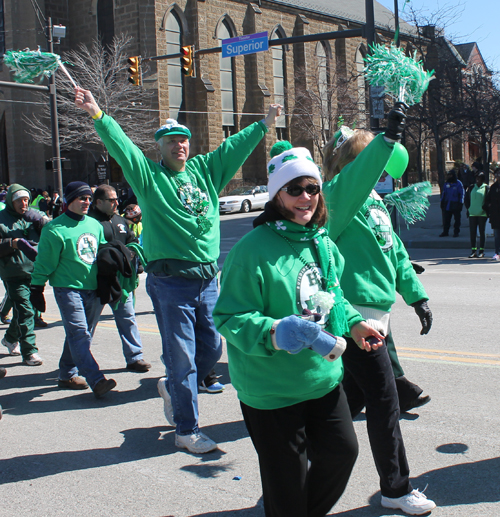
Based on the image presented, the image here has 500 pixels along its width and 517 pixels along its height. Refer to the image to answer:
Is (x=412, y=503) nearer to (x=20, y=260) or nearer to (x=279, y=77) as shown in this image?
(x=20, y=260)

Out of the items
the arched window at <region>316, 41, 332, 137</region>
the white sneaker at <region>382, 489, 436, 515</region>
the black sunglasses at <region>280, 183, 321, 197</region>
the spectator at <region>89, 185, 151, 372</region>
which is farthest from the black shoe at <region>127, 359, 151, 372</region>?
the arched window at <region>316, 41, 332, 137</region>

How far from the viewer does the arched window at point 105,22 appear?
131ft

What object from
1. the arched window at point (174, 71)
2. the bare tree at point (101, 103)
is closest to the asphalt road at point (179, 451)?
the bare tree at point (101, 103)

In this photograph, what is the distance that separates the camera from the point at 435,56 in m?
22.9

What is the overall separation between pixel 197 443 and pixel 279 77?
4481cm

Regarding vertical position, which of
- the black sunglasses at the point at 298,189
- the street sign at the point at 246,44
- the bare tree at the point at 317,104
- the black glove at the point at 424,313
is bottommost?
the black glove at the point at 424,313

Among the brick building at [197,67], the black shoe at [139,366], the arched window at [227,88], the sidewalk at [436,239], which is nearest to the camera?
the black shoe at [139,366]

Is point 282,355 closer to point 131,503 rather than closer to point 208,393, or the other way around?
point 131,503

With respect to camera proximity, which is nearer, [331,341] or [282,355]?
[331,341]

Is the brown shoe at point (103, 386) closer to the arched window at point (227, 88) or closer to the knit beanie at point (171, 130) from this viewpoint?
the knit beanie at point (171, 130)

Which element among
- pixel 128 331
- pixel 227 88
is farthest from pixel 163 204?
pixel 227 88

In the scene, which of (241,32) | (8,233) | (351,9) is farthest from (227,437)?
(351,9)

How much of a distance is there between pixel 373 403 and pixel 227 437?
151 centimetres

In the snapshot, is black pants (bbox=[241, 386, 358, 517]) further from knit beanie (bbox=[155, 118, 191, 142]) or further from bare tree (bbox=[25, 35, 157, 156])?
bare tree (bbox=[25, 35, 157, 156])
